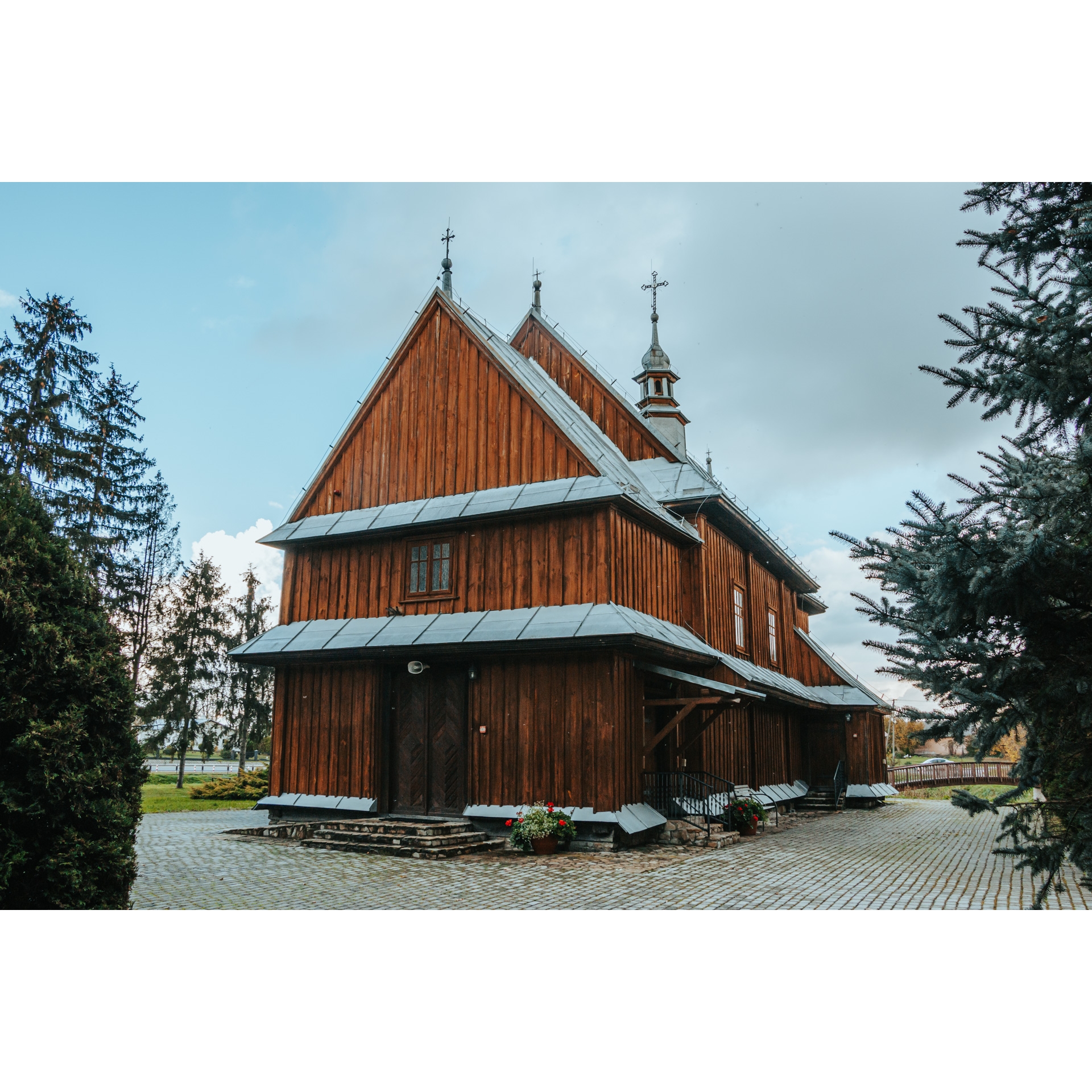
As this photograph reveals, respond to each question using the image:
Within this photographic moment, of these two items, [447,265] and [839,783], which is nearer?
[447,265]

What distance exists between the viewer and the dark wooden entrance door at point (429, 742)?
587 inches

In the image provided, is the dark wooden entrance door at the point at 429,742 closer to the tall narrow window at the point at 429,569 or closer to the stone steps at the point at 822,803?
the tall narrow window at the point at 429,569

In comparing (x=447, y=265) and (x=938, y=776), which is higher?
(x=447, y=265)

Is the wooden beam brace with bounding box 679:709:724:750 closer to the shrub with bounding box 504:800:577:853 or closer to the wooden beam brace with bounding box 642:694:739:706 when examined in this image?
the wooden beam brace with bounding box 642:694:739:706

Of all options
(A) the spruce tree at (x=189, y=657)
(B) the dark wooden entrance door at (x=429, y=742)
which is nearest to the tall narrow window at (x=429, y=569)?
(B) the dark wooden entrance door at (x=429, y=742)

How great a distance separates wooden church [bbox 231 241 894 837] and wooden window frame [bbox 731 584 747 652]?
0.33 metres

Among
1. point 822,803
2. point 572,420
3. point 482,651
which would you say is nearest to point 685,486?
point 572,420

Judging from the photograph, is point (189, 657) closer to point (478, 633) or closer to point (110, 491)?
point (110, 491)

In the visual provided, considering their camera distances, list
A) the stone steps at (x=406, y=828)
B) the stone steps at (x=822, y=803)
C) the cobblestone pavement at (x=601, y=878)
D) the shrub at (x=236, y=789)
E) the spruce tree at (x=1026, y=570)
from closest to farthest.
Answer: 1. the spruce tree at (x=1026, y=570)
2. the cobblestone pavement at (x=601, y=878)
3. the stone steps at (x=406, y=828)
4. the stone steps at (x=822, y=803)
5. the shrub at (x=236, y=789)

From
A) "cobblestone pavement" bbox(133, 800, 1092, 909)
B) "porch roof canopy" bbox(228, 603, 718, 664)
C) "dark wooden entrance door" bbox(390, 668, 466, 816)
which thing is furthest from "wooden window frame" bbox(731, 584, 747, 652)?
"dark wooden entrance door" bbox(390, 668, 466, 816)

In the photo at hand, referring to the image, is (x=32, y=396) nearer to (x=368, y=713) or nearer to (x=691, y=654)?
(x=368, y=713)

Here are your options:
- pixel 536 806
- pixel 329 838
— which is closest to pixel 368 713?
pixel 329 838

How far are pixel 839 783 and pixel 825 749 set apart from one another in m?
1.22

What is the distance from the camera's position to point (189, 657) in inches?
1276
